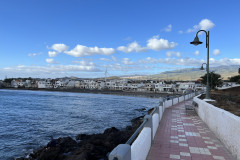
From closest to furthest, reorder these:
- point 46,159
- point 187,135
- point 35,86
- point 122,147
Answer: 1. point 122,147
2. point 187,135
3. point 46,159
4. point 35,86

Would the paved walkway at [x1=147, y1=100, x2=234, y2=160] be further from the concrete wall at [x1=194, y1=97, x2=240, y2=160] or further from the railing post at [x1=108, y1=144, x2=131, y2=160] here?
the railing post at [x1=108, y1=144, x2=131, y2=160]

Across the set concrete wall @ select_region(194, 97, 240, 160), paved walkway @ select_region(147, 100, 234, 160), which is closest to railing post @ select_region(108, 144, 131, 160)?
paved walkway @ select_region(147, 100, 234, 160)

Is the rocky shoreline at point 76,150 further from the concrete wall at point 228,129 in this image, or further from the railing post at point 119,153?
the railing post at point 119,153

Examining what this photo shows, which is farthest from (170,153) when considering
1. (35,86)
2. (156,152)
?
(35,86)

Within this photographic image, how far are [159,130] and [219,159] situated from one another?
2984 mm

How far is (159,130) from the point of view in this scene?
289 inches

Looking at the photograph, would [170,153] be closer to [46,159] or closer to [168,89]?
[46,159]

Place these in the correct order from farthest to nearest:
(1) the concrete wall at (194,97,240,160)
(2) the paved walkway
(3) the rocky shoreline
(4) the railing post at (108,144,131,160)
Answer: (3) the rocky shoreline
(2) the paved walkway
(1) the concrete wall at (194,97,240,160)
(4) the railing post at (108,144,131,160)

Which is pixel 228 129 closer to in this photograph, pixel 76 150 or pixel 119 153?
pixel 119 153

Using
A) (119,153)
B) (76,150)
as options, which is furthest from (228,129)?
(76,150)

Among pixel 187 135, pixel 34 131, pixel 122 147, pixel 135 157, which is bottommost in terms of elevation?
pixel 34 131

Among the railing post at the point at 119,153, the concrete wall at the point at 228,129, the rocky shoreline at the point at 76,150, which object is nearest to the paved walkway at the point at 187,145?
the concrete wall at the point at 228,129

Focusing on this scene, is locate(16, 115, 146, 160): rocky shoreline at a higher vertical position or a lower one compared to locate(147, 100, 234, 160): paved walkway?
lower

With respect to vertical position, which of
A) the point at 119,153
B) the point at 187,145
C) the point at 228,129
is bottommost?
the point at 187,145
